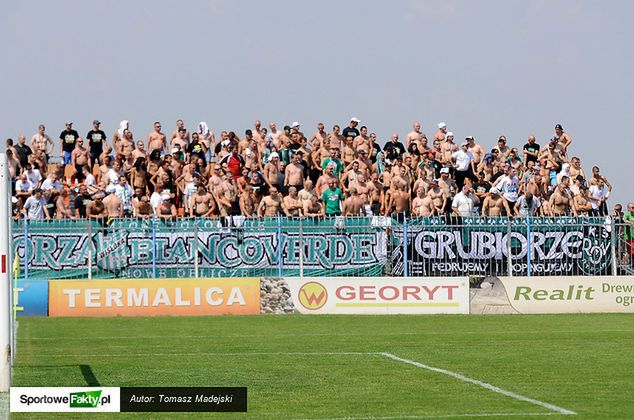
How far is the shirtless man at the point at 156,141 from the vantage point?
114ft

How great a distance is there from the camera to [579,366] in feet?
52.9

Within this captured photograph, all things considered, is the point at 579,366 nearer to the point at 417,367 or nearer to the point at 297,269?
the point at 417,367

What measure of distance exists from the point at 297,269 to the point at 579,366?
13899 millimetres

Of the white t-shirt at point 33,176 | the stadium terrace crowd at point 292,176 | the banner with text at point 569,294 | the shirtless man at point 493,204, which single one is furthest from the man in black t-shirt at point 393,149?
the white t-shirt at point 33,176

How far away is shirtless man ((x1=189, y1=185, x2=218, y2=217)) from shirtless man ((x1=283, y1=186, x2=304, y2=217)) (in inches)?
71.7

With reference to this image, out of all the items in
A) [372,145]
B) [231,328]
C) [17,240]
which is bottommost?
[231,328]

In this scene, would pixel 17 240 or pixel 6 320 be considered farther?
pixel 17 240

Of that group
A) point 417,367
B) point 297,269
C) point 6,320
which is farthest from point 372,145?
point 6,320

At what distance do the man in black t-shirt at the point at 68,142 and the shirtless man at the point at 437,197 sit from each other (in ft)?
32.7

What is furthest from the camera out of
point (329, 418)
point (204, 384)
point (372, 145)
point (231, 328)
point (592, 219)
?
point (372, 145)

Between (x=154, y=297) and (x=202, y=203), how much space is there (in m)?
Result: 2.84

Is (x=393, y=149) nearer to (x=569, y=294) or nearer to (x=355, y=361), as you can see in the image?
(x=569, y=294)

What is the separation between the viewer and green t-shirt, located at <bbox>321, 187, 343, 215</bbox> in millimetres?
30984

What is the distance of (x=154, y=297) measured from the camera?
94.9 ft
